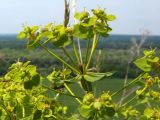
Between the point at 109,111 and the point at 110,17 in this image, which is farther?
the point at 110,17

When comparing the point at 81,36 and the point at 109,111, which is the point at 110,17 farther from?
the point at 109,111

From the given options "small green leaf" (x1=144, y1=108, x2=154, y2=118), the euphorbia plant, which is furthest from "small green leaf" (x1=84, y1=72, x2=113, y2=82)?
"small green leaf" (x1=144, y1=108, x2=154, y2=118)

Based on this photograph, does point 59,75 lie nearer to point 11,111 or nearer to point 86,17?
point 11,111

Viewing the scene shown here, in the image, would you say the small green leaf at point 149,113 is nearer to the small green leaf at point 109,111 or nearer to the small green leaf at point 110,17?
the small green leaf at point 109,111

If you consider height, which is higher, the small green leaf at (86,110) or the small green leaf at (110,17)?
the small green leaf at (110,17)

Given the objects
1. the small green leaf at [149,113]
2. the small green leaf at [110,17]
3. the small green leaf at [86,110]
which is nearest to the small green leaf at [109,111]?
the small green leaf at [86,110]

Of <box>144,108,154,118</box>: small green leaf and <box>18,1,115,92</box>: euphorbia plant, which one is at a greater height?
<box>18,1,115,92</box>: euphorbia plant

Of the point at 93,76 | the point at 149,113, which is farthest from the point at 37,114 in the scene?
the point at 149,113

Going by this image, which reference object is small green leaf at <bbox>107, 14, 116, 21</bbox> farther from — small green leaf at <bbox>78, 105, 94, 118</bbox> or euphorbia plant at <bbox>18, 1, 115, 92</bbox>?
small green leaf at <bbox>78, 105, 94, 118</bbox>

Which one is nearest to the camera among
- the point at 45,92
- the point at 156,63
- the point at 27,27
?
the point at 156,63

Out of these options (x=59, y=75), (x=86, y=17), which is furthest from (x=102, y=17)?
(x=59, y=75)

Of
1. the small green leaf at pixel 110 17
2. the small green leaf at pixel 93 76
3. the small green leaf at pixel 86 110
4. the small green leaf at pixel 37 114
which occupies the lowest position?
the small green leaf at pixel 37 114
